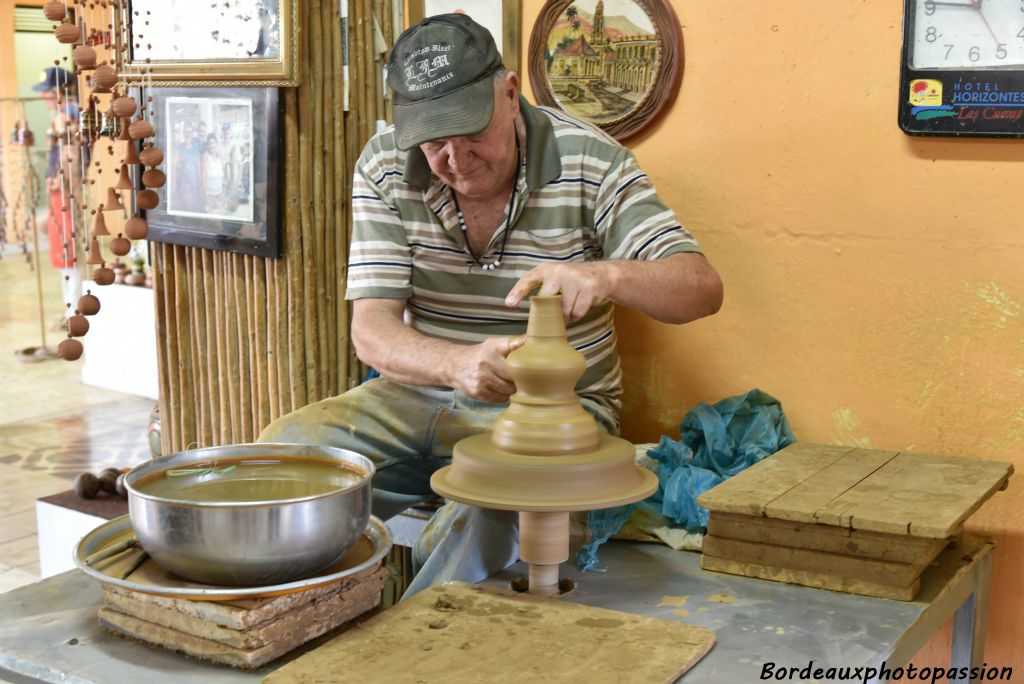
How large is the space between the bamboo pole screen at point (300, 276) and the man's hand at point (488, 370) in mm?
1089

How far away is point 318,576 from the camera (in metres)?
1.79

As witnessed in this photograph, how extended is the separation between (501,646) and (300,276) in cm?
184

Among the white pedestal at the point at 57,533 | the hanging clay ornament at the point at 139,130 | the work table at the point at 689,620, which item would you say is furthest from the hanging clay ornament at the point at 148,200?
the white pedestal at the point at 57,533

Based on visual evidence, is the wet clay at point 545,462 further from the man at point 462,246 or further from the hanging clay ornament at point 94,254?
the hanging clay ornament at point 94,254

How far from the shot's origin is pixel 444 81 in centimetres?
256

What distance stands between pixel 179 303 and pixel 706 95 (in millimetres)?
1851

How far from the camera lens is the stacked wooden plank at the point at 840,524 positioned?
2.14 metres

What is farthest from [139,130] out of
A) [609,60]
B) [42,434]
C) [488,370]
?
A: [42,434]

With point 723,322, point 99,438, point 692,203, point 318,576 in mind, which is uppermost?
point 692,203

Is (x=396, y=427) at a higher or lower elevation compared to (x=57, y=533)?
higher

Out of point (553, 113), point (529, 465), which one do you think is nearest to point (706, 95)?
point (553, 113)

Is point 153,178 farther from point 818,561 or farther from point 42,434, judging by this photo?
point 42,434

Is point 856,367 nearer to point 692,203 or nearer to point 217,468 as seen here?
point 692,203

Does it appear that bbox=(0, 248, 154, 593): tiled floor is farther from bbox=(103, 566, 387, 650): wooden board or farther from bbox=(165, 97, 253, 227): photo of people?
bbox=(103, 566, 387, 650): wooden board
